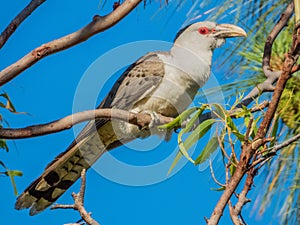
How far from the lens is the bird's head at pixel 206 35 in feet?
13.3

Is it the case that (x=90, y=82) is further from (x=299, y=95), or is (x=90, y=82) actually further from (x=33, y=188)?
(x=299, y=95)

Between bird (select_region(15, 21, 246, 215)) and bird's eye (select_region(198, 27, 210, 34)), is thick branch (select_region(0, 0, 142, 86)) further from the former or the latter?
bird's eye (select_region(198, 27, 210, 34))

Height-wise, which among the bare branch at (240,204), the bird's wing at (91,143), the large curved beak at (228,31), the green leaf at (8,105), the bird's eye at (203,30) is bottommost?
the bare branch at (240,204)

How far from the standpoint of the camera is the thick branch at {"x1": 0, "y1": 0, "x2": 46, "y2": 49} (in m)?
2.33

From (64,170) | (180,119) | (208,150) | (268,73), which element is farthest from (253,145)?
(64,170)

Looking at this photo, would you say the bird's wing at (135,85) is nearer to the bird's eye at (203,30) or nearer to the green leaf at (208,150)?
the bird's eye at (203,30)

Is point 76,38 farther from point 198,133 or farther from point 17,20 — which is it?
point 198,133

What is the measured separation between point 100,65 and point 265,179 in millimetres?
1597

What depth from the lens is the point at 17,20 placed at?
2.42 m

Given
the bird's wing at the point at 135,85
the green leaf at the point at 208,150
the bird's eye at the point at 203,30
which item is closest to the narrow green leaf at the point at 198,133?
the green leaf at the point at 208,150

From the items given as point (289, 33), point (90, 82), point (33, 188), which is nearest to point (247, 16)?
point (289, 33)

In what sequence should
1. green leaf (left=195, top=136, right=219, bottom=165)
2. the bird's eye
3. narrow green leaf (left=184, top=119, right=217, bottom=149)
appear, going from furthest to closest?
the bird's eye, narrow green leaf (left=184, top=119, right=217, bottom=149), green leaf (left=195, top=136, right=219, bottom=165)

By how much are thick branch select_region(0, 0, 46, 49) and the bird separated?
106 cm

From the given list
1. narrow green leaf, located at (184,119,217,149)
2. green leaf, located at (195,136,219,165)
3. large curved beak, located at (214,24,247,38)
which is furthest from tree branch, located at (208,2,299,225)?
large curved beak, located at (214,24,247,38)
